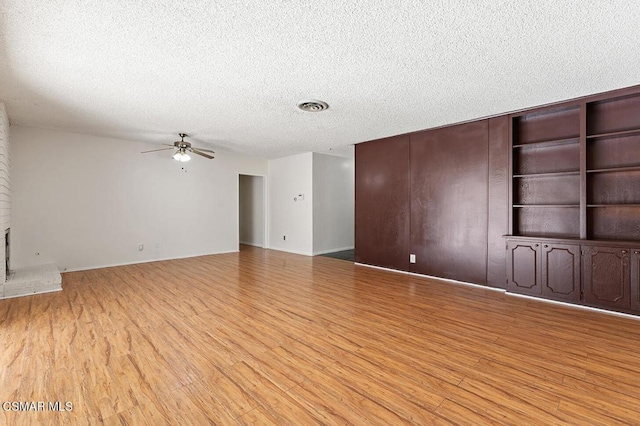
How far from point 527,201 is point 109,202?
7240mm

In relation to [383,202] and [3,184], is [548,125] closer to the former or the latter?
[383,202]

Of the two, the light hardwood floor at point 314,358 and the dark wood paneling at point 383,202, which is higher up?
the dark wood paneling at point 383,202

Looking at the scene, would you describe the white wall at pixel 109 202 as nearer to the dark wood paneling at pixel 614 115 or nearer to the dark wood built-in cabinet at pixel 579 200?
the dark wood built-in cabinet at pixel 579 200

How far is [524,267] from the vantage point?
3.88m

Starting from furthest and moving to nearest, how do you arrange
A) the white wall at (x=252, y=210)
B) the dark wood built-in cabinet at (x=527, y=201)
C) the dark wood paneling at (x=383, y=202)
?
the white wall at (x=252, y=210)
the dark wood paneling at (x=383, y=202)
the dark wood built-in cabinet at (x=527, y=201)

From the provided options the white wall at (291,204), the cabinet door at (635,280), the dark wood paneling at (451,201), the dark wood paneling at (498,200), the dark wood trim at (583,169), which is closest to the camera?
the cabinet door at (635,280)

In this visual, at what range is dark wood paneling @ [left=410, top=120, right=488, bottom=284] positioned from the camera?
14.5ft

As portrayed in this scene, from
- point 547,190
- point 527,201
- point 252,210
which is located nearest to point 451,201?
point 527,201

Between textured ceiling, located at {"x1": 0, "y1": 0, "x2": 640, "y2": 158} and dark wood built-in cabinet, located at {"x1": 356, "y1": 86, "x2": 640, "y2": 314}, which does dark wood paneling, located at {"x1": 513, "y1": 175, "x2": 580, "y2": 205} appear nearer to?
dark wood built-in cabinet, located at {"x1": 356, "y1": 86, "x2": 640, "y2": 314}

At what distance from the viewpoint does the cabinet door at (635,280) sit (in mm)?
3113

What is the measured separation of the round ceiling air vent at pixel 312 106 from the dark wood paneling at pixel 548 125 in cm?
279

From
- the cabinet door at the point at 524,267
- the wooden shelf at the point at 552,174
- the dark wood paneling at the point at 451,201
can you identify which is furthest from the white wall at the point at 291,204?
the wooden shelf at the point at 552,174

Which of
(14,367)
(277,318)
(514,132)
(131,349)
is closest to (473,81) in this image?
(514,132)

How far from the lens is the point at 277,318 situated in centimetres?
312
